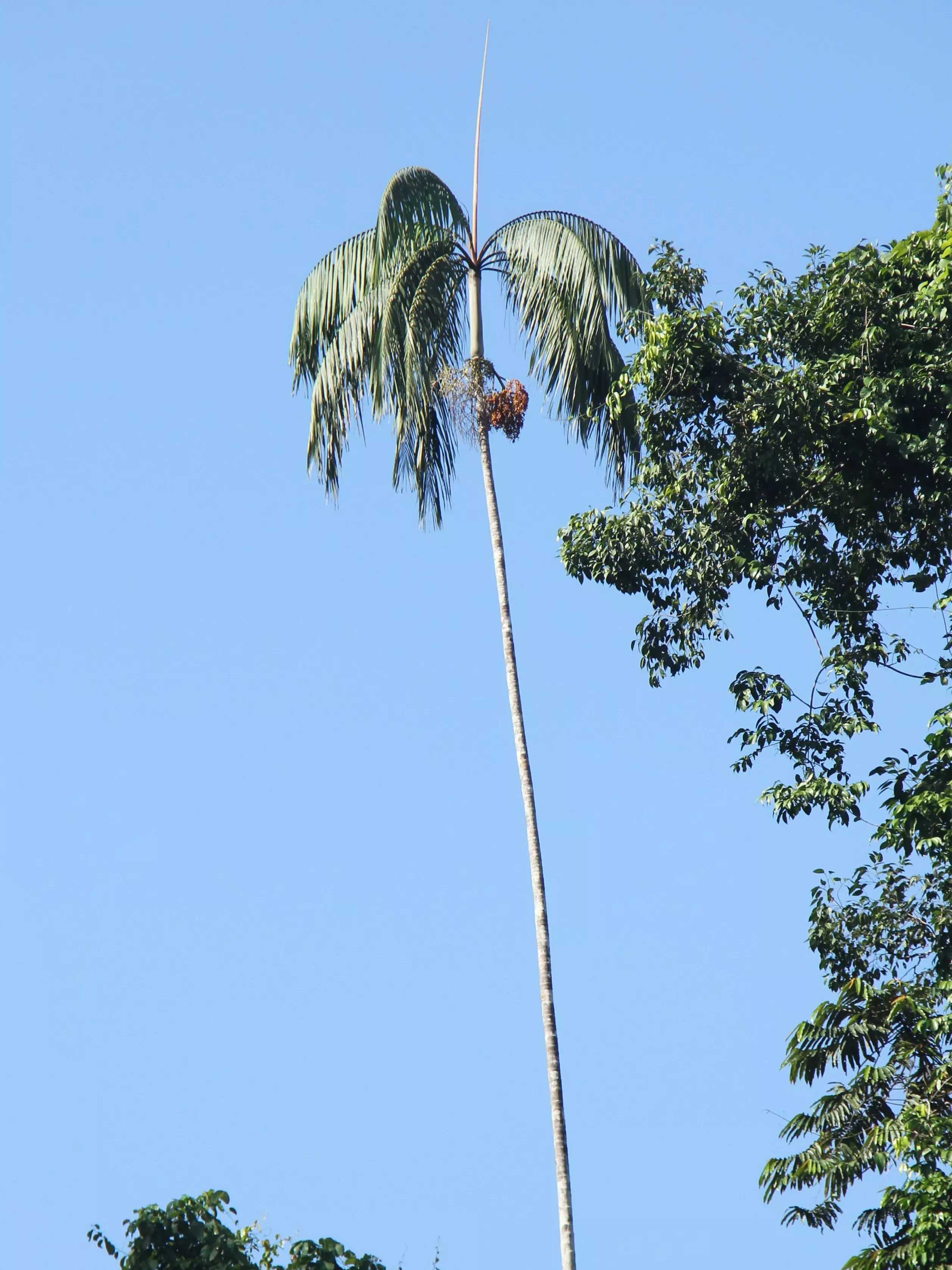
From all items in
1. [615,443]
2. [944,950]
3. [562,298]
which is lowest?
[944,950]

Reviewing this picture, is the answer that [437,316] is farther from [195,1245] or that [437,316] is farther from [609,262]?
[195,1245]

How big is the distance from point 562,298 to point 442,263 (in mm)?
1647

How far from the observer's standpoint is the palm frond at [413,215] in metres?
22.0

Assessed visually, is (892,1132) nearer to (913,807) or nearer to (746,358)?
(913,807)

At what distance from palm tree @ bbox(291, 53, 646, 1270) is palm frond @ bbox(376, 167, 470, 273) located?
0.06ft

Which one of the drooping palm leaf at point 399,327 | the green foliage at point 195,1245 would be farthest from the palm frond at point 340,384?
the green foliage at point 195,1245

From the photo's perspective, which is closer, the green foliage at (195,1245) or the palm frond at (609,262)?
the green foliage at (195,1245)

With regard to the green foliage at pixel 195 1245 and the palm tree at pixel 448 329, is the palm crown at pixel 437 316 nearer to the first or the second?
the palm tree at pixel 448 329

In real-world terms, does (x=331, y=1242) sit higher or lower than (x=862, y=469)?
lower

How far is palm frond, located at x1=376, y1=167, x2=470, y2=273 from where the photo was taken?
72.2 feet

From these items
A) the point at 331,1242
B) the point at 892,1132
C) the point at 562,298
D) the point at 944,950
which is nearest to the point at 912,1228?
the point at 892,1132

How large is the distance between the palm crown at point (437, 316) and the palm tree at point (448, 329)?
0.02 metres

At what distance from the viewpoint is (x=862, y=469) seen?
1816 cm

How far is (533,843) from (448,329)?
271 inches
